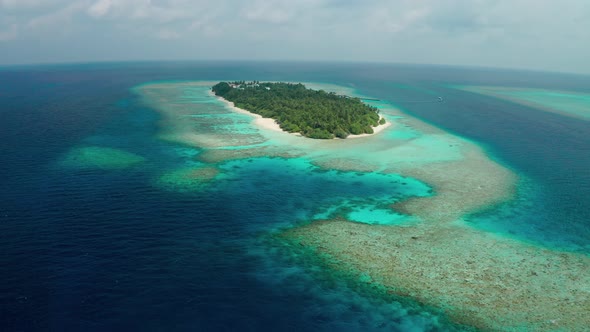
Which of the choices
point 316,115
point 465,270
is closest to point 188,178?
point 465,270

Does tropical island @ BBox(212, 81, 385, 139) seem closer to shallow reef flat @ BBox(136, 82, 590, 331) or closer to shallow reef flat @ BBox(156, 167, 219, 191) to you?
shallow reef flat @ BBox(136, 82, 590, 331)

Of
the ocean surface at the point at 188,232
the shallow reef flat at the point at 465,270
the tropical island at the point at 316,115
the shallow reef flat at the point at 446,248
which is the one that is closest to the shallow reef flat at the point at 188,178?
the ocean surface at the point at 188,232

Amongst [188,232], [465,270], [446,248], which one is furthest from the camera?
[188,232]

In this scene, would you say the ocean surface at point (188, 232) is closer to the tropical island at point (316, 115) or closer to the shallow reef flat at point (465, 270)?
the shallow reef flat at point (465, 270)

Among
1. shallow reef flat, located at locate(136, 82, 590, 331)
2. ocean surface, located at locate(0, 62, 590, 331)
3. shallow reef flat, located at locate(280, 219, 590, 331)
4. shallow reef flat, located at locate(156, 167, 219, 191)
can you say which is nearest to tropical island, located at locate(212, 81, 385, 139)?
shallow reef flat, located at locate(136, 82, 590, 331)

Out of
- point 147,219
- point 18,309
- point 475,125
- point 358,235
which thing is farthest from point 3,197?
point 475,125

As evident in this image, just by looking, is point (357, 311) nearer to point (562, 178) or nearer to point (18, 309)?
point (18, 309)

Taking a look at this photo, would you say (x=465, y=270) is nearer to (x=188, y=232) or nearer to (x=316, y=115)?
(x=188, y=232)

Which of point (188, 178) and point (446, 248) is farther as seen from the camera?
point (188, 178)
